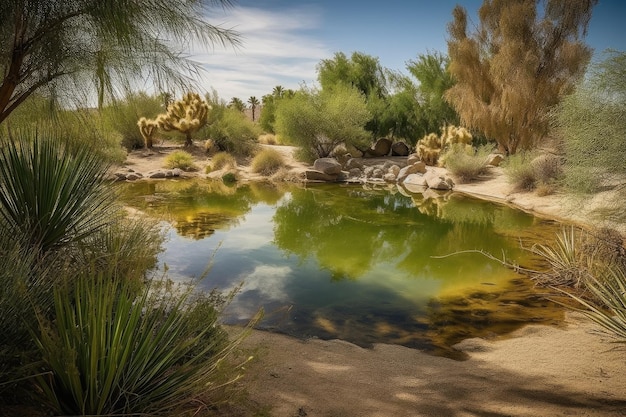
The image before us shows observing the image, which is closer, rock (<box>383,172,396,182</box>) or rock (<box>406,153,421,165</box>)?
rock (<box>383,172,396,182</box>)

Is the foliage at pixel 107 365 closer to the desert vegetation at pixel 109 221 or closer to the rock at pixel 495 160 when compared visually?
the desert vegetation at pixel 109 221

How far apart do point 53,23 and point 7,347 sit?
282 centimetres

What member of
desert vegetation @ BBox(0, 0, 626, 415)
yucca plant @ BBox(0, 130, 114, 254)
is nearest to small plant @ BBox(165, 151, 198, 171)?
desert vegetation @ BBox(0, 0, 626, 415)

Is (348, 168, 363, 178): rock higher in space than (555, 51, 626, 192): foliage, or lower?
lower

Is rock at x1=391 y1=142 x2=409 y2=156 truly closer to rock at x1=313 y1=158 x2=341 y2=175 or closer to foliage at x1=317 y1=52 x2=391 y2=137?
foliage at x1=317 y1=52 x2=391 y2=137

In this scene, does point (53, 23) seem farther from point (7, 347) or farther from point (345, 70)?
point (345, 70)

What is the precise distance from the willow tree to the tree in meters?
18.6

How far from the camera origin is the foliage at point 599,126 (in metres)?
6.92

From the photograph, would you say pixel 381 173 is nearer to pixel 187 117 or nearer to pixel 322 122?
pixel 322 122

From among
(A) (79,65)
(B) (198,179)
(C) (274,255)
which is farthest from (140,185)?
(A) (79,65)

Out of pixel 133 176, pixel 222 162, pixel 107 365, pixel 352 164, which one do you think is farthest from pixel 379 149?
pixel 107 365

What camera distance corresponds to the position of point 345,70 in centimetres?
3170

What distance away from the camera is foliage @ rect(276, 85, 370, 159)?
24797mm

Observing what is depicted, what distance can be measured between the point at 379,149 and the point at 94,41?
84.7ft
